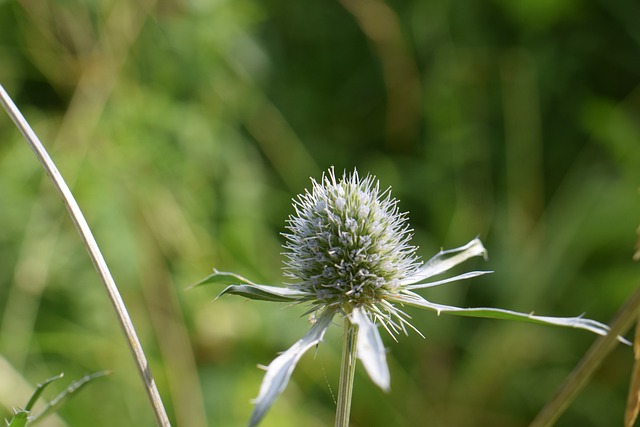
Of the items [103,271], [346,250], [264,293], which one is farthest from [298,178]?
[103,271]

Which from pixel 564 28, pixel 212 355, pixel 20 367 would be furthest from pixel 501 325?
pixel 20 367

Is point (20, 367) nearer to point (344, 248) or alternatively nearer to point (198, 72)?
point (198, 72)

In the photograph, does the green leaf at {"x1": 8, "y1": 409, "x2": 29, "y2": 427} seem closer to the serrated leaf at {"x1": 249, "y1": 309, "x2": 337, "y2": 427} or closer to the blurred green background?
the serrated leaf at {"x1": 249, "y1": 309, "x2": 337, "y2": 427}

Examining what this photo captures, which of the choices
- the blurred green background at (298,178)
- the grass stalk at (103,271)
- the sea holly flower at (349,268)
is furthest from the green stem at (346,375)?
the blurred green background at (298,178)

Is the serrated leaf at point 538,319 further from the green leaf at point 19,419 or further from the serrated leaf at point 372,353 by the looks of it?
the green leaf at point 19,419

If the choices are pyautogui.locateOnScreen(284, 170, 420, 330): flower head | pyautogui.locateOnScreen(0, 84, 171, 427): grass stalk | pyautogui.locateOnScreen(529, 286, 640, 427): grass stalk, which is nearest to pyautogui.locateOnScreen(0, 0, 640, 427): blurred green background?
pyautogui.locateOnScreen(284, 170, 420, 330): flower head

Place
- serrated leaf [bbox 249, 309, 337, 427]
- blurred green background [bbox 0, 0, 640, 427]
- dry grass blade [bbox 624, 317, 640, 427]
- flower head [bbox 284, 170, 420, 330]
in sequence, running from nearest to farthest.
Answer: serrated leaf [bbox 249, 309, 337, 427]
dry grass blade [bbox 624, 317, 640, 427]
flower head [bbox 284, 170, 420, 330]
blurred green background [bbox 0, 0, 640, 427]
